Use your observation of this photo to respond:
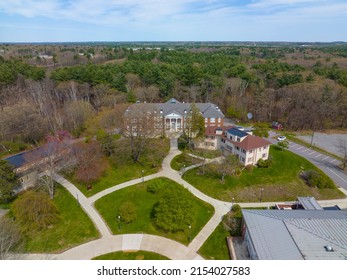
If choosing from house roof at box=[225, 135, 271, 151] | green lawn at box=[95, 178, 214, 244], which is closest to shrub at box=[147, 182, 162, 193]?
green lawn at box=[95, 178, 214, 244]

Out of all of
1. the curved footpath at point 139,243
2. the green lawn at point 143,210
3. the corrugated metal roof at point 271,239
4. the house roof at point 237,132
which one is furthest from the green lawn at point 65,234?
the house roof at point 237,132

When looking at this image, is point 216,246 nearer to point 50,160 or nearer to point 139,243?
point 139,243

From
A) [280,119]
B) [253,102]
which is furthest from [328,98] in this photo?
[253,102]

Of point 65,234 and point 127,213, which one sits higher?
point 127,213

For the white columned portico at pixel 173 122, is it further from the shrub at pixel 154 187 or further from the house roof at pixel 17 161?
the house roof at pixel 17 161

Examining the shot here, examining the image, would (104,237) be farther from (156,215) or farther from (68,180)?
(68,180)

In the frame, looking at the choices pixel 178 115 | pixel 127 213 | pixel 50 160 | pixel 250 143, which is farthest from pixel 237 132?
pixel 50 160
